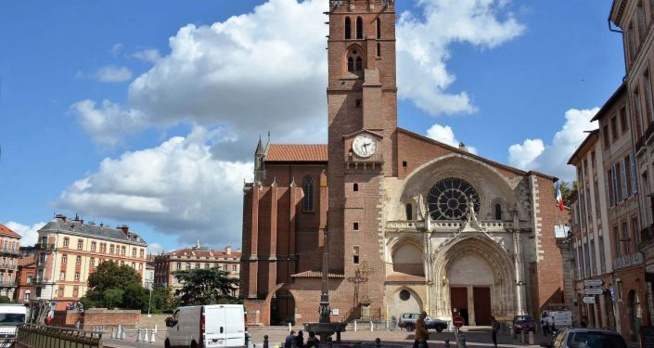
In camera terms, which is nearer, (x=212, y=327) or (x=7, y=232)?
(x=212, y=327)

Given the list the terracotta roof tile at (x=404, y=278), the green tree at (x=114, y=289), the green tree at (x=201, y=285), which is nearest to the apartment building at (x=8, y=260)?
the green tree at (x=114, y=289)

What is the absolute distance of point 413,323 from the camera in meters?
40.8

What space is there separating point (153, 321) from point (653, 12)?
139ft

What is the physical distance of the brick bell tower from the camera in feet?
150

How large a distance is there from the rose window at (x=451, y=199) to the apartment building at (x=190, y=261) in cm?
8086

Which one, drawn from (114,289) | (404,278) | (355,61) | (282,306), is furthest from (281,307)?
(114,289)

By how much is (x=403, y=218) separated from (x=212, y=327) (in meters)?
28.7

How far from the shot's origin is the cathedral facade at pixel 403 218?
4497cm

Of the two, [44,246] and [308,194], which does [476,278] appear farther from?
[44,246]

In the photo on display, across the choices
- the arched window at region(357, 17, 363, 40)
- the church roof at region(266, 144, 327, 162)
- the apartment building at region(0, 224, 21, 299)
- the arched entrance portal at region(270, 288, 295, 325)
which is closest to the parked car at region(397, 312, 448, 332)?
the arched entrance portal at region(270, 288, 295, 325)

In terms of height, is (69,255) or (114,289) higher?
(69,255)

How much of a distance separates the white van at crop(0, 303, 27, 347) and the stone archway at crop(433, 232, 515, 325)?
91.8 ft

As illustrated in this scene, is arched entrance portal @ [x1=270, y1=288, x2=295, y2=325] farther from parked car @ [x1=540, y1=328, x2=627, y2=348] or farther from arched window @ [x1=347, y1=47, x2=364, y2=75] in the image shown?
parked car @ [x1=540, y1=328, x2=627, y2=348]

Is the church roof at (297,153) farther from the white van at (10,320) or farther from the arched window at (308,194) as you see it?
the white van at (10,320)
